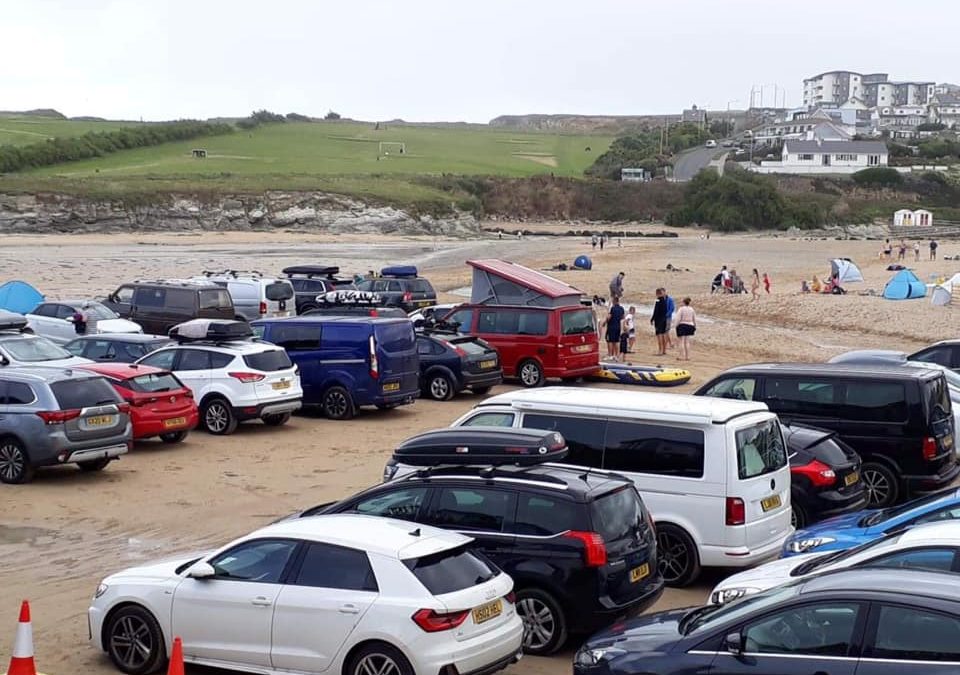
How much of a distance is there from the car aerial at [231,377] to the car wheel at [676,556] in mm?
9975

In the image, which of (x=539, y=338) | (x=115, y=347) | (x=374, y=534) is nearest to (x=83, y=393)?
(x=115, y=347)

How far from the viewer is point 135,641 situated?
30.7ft

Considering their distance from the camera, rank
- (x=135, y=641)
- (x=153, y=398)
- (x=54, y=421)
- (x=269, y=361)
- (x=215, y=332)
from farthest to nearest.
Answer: (x=215, y=332), (x=269, y=361), (x=153, y=398), (x=54, y=421), (x=135, y=641)

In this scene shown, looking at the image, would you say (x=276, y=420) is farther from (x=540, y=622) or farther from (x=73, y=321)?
(x=540, y=622)

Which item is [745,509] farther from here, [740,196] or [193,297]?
[740,196]

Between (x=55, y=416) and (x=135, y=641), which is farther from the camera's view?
(x=55, y=416)

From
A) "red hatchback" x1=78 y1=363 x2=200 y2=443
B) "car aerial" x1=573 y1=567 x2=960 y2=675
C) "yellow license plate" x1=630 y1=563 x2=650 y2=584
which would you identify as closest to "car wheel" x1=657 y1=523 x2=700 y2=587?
"yellow license plate" x1=630 y1=563 x2=650 y2=584

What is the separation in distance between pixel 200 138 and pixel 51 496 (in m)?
131

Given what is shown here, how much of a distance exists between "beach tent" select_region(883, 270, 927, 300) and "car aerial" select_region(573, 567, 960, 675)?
3887 centimetres

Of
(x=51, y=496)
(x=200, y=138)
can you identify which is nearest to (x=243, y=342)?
(x=51, y=496)

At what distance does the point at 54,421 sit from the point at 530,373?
11682mm

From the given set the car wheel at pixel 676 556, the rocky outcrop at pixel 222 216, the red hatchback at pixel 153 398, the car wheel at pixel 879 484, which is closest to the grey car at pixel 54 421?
the red hatchback at pixel 153 398

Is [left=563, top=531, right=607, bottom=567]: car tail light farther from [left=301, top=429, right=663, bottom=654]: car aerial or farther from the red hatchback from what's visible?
the red hatchback

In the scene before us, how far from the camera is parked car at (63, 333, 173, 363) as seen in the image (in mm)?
22141
